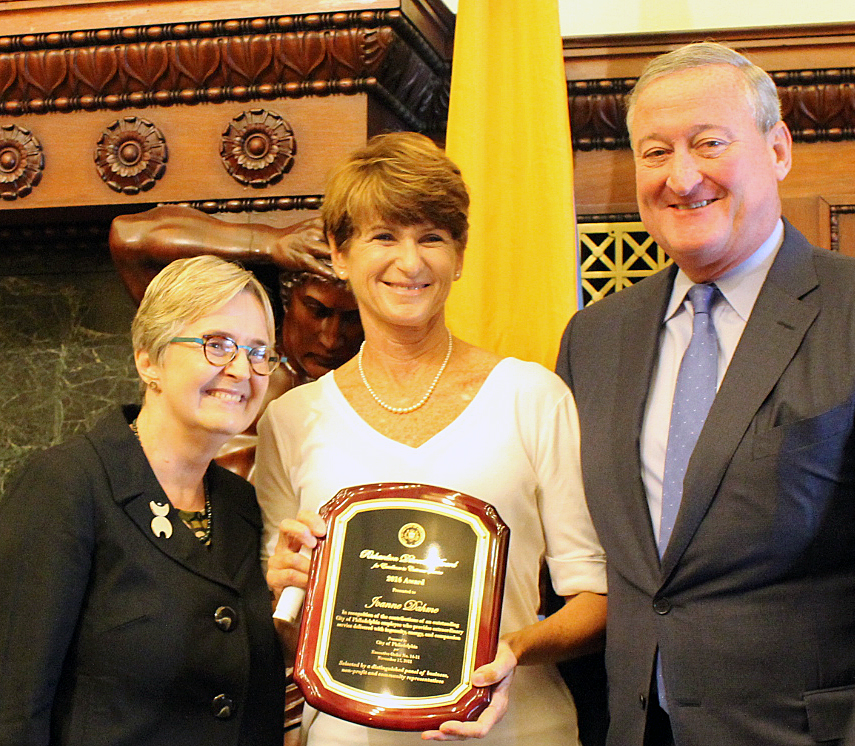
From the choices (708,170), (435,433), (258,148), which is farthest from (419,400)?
(258,148)

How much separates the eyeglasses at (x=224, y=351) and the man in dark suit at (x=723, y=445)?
0.64 metres

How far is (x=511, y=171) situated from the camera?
2.54m

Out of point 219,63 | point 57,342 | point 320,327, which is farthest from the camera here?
point 57,342

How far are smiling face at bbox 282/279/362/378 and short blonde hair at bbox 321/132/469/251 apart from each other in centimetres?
31

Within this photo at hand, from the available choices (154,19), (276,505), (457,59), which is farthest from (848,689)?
(154,19)

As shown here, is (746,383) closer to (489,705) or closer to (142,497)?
(489,705)

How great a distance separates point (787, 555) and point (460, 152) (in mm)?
1256

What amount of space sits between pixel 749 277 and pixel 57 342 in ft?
6.65

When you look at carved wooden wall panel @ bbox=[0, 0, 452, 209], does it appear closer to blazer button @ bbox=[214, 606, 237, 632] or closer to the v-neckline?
the v-neckline

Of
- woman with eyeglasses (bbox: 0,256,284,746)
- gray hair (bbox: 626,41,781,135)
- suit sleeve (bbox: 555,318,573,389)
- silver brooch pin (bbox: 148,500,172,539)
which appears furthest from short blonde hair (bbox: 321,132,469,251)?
silver brooch pin (bbox: 148,500,172,539)

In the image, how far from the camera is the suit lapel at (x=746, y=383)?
1784 millimetres

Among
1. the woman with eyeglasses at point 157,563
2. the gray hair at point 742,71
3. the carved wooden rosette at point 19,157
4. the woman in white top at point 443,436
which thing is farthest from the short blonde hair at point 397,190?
the carved wooden rosette at point 19,157

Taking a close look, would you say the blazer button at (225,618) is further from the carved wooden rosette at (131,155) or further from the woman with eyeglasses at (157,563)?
the carved wooden rosette at (131,155)

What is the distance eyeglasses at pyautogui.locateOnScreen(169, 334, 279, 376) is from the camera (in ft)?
6.12
